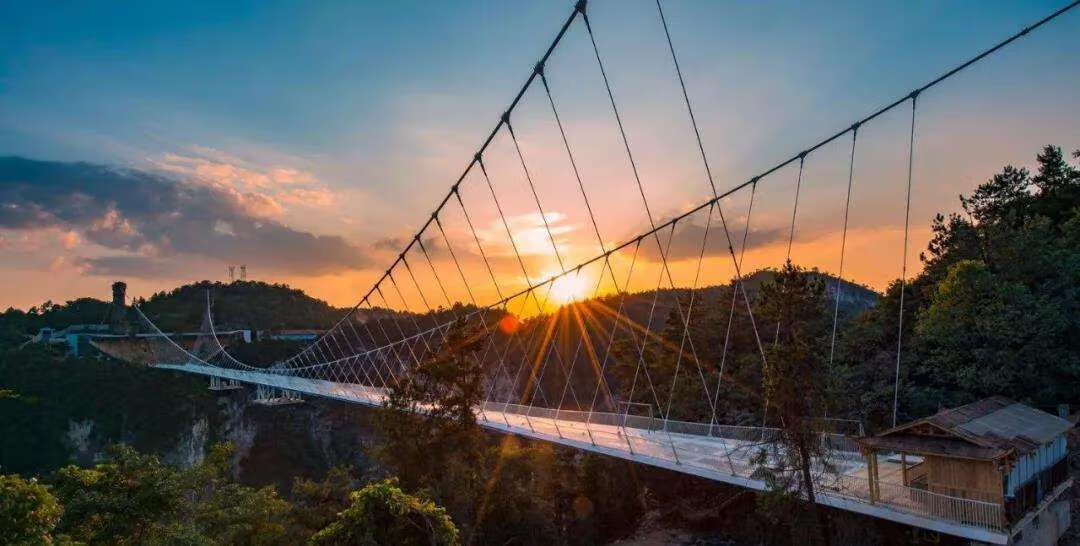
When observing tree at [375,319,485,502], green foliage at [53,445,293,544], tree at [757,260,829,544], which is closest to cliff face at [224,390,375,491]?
tree at [375,319,485,502]

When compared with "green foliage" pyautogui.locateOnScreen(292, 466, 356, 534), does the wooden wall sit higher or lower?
higher

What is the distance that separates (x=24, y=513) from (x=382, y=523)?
471 cm

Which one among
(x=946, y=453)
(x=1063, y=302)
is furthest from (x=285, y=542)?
(x=1063, y=302)

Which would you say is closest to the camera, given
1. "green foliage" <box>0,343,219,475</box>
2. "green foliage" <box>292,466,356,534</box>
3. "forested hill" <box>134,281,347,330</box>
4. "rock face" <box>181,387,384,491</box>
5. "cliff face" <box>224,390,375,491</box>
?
"green foliage" <box>292,466,356,534</box>

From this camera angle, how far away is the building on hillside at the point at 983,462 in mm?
10010

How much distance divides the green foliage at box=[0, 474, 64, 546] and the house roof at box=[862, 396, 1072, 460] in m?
12.1

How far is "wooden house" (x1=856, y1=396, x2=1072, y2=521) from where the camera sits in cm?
1003

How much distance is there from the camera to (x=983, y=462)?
1015 cm

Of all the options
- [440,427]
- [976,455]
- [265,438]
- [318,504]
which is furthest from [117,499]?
[265,438]

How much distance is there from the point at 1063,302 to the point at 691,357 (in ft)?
37.6

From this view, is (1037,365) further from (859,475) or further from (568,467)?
(568,467)

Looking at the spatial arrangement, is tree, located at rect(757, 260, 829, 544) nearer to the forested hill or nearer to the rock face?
the rock face

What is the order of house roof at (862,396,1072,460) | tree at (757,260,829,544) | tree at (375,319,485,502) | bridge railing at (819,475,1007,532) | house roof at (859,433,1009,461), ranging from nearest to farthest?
bridge railing at (819,475,1007,532) → house roof at (859,433,1009,461) → tree at (757,260,829,544) → house roof at (862,396,1072,460) → tree at (375,319,485,502)

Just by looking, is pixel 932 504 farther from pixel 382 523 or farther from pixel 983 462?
pixel 382 523
